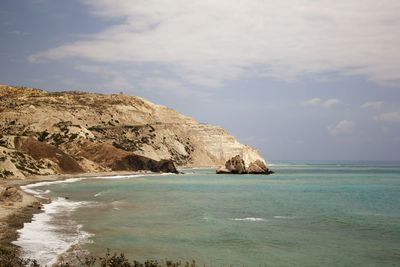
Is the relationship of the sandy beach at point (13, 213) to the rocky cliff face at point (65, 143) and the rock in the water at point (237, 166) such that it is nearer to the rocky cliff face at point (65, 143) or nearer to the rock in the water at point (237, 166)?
the rocky cliff face at point (65, 143)

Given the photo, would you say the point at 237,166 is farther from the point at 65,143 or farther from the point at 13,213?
the point at 13,213

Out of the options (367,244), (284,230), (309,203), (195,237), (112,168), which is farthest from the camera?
(112,168)

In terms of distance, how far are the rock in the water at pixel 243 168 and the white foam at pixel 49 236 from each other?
108 meters

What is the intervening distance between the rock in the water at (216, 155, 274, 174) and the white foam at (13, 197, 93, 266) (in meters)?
108

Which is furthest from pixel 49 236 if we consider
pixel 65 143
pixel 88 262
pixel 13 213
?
pixel 65 143

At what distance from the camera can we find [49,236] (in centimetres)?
3095

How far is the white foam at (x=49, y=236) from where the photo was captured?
84.7 ft

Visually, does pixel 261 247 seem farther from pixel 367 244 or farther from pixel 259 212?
pixel 259 212

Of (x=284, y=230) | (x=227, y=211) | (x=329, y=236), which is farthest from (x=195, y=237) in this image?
(x=227, y=211)

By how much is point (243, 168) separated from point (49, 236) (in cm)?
12060

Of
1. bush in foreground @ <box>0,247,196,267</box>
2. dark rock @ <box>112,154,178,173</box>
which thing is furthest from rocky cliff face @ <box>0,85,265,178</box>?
bush in foreground @ <box>0,247,196,267</box>

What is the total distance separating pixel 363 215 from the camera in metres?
46.2

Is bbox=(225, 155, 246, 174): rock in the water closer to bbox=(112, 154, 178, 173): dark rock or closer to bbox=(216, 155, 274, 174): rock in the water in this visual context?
bbox=(216, 155, 274, 174): rock in the water

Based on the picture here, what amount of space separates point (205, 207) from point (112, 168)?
96328 millimetres
